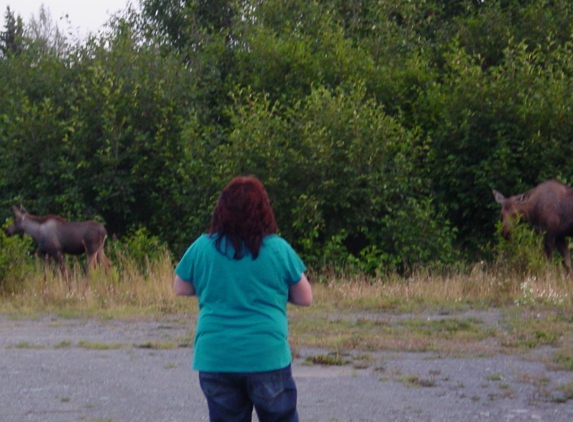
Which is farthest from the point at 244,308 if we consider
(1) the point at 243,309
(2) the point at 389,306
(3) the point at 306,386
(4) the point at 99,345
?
(2) the point at 389,306

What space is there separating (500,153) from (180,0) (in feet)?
41.7

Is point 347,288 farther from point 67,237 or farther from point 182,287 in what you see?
point 182,287

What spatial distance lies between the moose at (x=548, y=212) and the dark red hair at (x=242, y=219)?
516 inches

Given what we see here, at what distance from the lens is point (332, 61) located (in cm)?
2130

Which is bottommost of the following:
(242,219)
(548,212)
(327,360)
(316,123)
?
(327,360)

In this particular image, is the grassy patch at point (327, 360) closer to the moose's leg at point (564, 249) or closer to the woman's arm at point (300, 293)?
the woman's arm at point (300, 293)

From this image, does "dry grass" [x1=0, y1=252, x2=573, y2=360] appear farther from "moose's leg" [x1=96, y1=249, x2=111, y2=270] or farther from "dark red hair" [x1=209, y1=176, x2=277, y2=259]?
"dark red hair" [x1=209, y1=176, x2=277, y2=259]

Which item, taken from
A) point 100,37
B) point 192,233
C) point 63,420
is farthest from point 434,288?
point 100,37

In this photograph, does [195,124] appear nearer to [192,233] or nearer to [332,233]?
[192,233]

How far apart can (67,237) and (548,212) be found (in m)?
9.82

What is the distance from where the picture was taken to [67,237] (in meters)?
18.6

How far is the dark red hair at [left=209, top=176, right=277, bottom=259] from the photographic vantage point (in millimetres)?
4484

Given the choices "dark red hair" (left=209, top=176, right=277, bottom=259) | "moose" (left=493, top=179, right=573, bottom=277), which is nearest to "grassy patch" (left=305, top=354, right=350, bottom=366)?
"dark red hair" (left=209, top=176, right=277, bottom=259)

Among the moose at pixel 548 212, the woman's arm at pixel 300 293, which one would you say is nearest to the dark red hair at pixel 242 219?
the woman's arm at pixel 300 293
